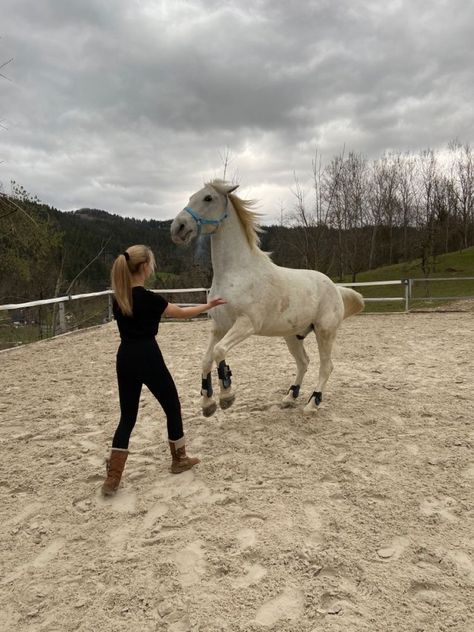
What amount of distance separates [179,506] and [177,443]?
0.49 meters

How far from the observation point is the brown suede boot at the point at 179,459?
3.12m

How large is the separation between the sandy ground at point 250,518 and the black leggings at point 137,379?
0.47 meters

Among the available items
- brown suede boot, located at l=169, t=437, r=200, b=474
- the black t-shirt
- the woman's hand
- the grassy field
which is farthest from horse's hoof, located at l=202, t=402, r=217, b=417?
the grassy field

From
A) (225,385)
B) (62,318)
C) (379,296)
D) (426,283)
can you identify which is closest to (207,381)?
(225,385)

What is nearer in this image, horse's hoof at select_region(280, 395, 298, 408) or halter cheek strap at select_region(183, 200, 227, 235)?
Result: halter cheek strap at select_region(183, 200, 227, 235)

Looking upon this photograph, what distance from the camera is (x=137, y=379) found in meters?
2.85

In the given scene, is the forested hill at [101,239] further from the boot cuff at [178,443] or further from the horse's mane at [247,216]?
the boot cuff at [178,443]

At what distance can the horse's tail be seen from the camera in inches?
191

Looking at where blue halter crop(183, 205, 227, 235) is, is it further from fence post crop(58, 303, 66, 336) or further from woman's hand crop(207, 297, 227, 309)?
fence post crop(58, 303, 66, 336)

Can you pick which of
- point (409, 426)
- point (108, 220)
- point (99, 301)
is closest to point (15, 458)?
point (409, 426)

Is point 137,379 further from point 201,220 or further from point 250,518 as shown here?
point 201,220

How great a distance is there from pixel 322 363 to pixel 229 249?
165 cm

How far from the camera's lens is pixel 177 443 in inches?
122

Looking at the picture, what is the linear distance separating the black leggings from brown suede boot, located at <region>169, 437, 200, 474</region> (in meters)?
0.24
